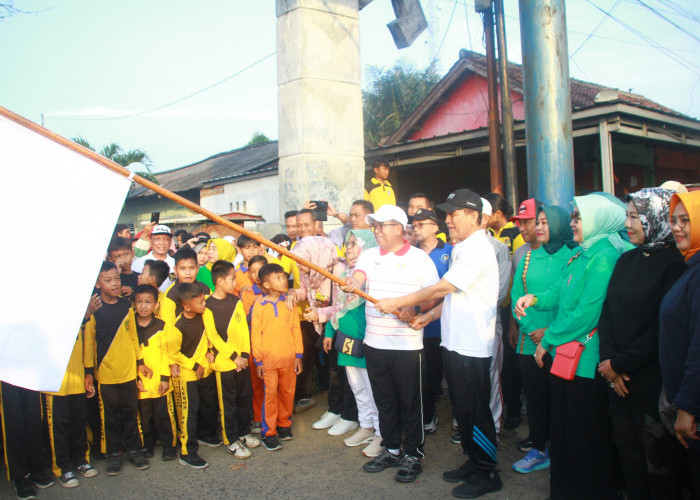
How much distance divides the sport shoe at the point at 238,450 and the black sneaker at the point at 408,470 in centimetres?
134

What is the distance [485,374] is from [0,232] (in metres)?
3.08

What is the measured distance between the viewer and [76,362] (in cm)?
430

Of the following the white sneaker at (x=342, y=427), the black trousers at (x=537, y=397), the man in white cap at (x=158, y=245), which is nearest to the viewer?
the black trousers at (x=537, y=397)

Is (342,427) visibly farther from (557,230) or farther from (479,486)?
(557,230)

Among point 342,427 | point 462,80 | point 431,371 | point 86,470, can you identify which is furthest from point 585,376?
point 462,80

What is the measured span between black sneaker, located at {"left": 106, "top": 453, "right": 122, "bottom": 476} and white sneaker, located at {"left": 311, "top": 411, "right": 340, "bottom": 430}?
1.72 m

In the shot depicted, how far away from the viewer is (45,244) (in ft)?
9.07

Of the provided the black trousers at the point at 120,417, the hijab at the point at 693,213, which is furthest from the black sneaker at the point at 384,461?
the hijab at the point at 693,213

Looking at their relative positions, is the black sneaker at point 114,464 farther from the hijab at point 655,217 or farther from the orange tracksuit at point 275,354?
the hijab at point 655,217

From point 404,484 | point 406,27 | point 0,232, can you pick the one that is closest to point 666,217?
point 404,484

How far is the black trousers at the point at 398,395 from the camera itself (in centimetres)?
412

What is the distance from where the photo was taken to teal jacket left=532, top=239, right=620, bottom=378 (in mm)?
3299

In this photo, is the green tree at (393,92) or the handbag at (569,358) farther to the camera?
the green tree at (393,92)

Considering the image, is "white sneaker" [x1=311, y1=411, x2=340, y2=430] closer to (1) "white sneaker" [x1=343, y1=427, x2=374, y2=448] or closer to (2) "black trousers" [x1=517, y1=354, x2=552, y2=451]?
(1) "white sneaker" [x1=343, y1=427, x2=374, y2=448]
